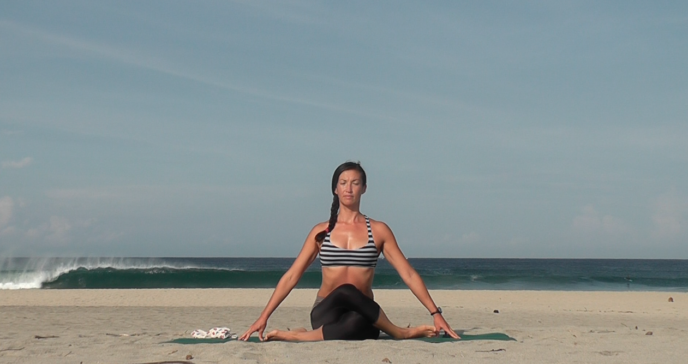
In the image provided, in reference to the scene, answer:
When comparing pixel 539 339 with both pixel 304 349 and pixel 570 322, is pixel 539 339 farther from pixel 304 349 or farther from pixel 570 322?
pixel 570 322

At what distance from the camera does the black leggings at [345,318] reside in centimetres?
544

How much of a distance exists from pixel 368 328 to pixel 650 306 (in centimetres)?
1400

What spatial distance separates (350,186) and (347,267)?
2.32ft

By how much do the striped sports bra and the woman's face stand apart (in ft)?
1.18

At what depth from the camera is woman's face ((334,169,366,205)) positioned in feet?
18.0

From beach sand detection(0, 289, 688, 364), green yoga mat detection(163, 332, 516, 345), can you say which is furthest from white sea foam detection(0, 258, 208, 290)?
green yoga mat detection(163, 332, 516, 345)

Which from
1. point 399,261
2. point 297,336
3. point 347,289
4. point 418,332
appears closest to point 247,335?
point 297,336

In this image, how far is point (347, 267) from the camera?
5.49m

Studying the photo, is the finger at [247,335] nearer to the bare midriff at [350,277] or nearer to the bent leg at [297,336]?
the bent leg at [297,336]

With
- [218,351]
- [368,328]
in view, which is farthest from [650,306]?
[218,351]

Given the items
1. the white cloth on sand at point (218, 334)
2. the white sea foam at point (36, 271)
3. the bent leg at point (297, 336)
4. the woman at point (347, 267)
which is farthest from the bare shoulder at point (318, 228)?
the white sea foam at point (36, 271)

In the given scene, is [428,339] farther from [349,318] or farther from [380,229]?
[380,229]

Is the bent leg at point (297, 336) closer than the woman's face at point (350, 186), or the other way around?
the woman's face at point (350, 186)

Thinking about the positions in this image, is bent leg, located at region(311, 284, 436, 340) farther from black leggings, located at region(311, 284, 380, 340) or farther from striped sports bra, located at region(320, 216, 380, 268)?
striped sports bra, located at region(320, 216, 380, 268)
